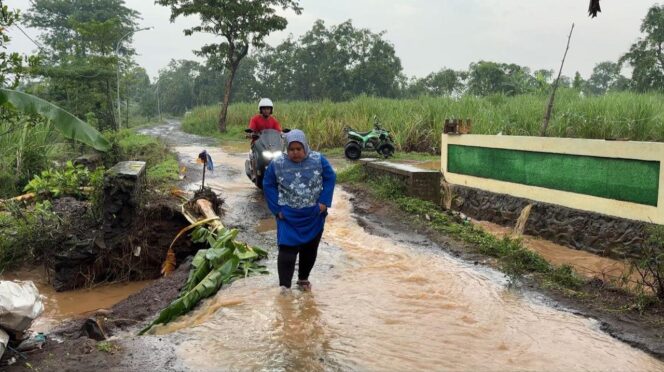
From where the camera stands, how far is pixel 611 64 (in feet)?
193

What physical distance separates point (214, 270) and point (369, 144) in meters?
10.7

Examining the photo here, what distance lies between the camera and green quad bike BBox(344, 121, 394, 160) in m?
15.1

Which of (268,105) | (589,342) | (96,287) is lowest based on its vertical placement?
(96,287)

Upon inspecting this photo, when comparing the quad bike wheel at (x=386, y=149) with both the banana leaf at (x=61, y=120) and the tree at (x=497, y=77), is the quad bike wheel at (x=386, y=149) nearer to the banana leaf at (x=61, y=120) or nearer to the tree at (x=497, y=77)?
the banana leaf at (x=61, y=120)

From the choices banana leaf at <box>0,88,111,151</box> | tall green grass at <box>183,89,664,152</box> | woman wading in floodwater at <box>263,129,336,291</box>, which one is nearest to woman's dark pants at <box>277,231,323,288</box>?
woman wading in floodwater at <box>263,129,336,291</box>

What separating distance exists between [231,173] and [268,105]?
4336mm

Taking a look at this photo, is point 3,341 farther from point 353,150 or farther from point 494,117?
point 494,117

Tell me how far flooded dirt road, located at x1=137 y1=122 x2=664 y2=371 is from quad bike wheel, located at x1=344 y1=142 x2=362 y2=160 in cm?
935

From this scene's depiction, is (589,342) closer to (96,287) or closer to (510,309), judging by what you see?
(510,309)

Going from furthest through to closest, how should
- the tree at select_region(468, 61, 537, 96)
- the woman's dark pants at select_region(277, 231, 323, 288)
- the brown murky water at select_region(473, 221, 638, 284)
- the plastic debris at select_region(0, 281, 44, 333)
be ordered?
the tree at select_region(468, 61, 537, 96)
the brown murky water at select_region(473, 221, 638, 284)
the woman's dark pants at select_region(277, 231, 323, 288)
the plastic debris at select_region(0, 281, 44, 333)

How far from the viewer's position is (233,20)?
26.1 metres

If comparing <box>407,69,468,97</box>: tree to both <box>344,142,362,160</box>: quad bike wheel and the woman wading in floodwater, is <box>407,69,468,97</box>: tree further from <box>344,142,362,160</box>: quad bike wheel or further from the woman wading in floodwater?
the woman wading in floodwater

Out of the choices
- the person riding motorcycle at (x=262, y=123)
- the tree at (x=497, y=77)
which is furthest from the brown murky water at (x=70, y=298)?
the tree at (x=497, y=77)

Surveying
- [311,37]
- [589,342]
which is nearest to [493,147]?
[589,342]
